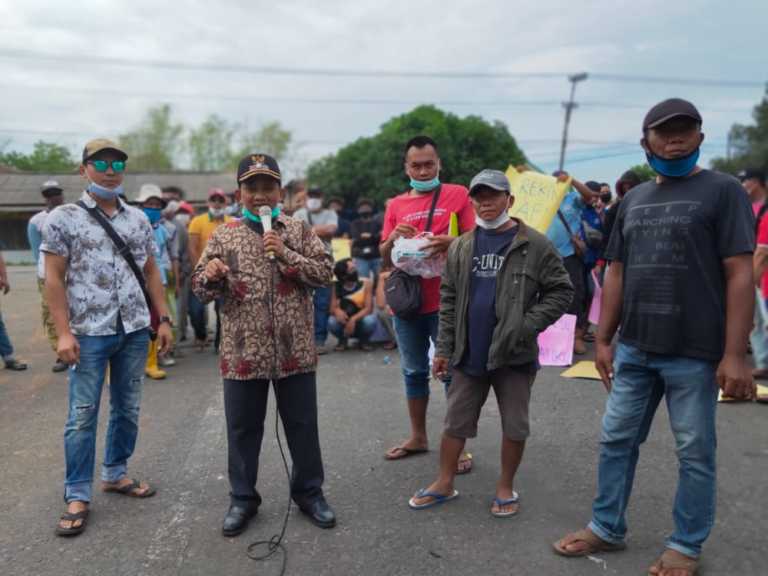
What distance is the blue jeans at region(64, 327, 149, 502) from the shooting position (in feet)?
11.3

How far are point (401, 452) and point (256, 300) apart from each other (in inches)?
67.1

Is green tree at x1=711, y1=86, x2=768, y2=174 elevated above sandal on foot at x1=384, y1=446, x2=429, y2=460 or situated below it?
above

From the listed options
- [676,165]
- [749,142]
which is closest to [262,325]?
[676,165]

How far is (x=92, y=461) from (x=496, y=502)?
2.33 metres

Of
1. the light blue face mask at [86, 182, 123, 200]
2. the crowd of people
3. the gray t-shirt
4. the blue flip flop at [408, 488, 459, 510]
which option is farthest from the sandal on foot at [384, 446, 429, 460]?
the gray t-shirt

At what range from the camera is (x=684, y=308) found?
2.66m

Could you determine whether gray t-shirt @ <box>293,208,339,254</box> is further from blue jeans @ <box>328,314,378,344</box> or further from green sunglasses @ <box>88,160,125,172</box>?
green sunglasses @ <box>88,160,125,172</box>

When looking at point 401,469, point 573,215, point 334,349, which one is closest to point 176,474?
point 401,469

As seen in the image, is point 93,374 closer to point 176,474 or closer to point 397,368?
point 176,474

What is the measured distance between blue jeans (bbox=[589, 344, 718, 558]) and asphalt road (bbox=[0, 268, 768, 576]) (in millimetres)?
233

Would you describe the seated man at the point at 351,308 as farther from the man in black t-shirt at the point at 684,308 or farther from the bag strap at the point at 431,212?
the man in black t-shirt at the point at 684,308

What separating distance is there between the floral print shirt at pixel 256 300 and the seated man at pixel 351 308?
15.1 feet

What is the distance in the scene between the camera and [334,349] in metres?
8.04

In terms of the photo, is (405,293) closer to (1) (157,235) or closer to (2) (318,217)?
(1) (157,235)
